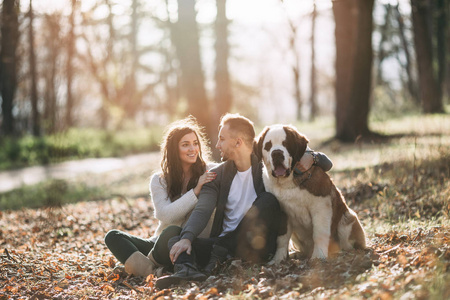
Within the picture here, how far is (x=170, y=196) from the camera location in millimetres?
5258

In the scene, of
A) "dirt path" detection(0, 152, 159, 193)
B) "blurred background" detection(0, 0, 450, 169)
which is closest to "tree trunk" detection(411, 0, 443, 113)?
"blurred background" detection(0, 0, 450, 169)

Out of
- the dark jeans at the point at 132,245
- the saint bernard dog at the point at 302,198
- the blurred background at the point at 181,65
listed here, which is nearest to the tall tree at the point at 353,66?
the blurred background at the point at 181,65

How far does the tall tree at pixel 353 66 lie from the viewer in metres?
13.5

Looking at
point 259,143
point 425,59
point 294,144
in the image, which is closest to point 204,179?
point 259,143

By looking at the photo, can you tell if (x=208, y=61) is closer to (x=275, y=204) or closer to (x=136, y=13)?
(x=136, y=13)

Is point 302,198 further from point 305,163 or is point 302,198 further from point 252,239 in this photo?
point 252,239

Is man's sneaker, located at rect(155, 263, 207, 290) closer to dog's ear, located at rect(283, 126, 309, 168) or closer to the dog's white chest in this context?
the dog's white chest

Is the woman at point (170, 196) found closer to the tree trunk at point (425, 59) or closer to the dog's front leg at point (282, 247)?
the dog's front leg at point (282, 247)

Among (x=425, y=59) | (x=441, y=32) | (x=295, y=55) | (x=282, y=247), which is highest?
(x=441, y=32)

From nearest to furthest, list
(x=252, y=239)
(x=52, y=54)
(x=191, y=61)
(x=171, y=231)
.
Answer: (x=252, y=239)
(x=171, y=231)
(x=191, y=61)
(x=52, y=54)

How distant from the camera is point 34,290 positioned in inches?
192

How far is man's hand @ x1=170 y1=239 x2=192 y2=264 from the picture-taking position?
14.8 ft

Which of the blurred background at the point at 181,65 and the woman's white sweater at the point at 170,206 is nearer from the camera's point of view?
the woman's white sweater at the point at 170,206

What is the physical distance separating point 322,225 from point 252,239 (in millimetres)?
709
